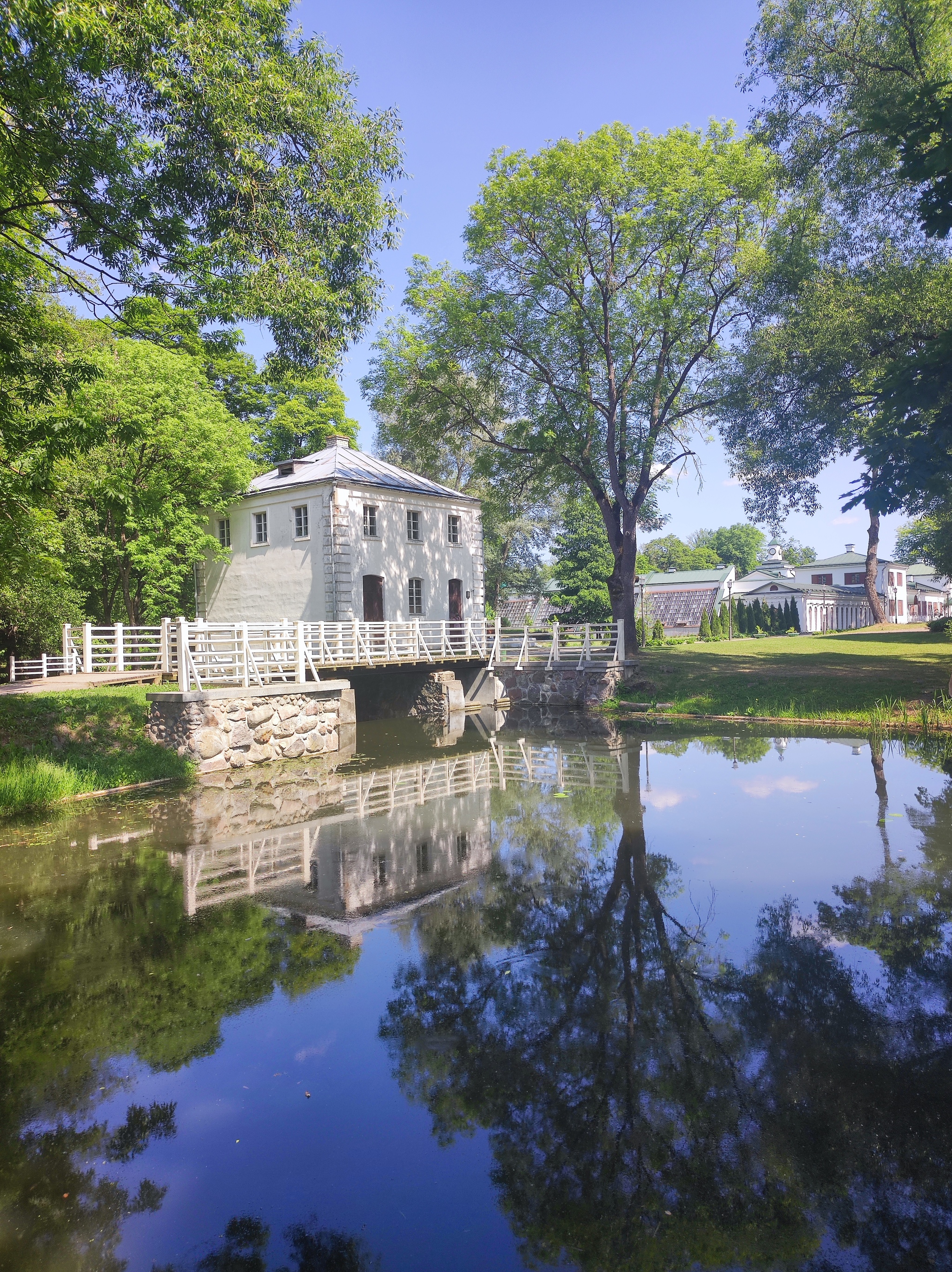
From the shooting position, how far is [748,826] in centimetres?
931

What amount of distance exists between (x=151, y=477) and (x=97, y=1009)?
2252cm

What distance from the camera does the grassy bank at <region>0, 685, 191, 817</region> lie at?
11.8 metres

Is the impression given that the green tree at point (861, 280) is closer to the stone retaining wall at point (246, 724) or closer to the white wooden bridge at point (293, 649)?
the white wooden bridge at point (293, 649)

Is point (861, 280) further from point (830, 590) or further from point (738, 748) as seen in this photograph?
point (830, 590)

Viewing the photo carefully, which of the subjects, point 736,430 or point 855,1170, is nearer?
point 855,1170

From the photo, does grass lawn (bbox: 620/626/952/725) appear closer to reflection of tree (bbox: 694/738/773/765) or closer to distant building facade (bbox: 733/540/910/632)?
reflection of tree (bbox: 694/738/773/765)

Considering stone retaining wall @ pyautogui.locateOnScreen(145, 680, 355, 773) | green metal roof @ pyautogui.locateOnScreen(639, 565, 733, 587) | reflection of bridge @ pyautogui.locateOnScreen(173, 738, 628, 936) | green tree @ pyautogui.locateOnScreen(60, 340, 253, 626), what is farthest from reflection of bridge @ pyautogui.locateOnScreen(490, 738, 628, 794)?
green metal roof @ pyautogui.locateOnScreen(639, 565, 733, 587)

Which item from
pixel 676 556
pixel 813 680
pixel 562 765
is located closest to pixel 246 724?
pixel 562 765

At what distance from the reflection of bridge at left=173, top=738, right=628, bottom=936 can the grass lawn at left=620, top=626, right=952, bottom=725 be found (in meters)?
7.83

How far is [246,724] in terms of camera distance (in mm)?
15656

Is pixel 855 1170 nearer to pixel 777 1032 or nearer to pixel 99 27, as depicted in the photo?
pixel 777 1032

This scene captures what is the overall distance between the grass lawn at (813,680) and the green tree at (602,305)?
343cm

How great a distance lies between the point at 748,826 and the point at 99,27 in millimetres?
10849

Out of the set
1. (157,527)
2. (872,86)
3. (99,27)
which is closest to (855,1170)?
(99,27)
